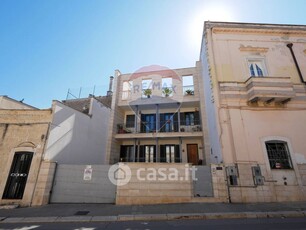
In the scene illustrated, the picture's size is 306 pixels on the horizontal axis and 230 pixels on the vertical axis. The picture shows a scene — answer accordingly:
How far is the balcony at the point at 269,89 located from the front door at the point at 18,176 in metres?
11.8

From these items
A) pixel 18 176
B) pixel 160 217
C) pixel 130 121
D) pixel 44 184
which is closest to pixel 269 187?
pixel 160 217

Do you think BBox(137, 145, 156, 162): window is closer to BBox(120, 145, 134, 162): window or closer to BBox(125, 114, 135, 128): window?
BBox(120, 145, 134, 162): window

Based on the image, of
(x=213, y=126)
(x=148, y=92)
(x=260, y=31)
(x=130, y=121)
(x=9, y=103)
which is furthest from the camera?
(x=130, y=121)

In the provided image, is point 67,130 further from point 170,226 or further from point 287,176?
point 287,176

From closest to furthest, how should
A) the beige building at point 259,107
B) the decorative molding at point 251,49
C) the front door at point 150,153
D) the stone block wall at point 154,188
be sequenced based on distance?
the stone block wall at point 154,188 → the beige building at point 259,107 → the decorative molding at point 251,49 → the front door at point 150,153

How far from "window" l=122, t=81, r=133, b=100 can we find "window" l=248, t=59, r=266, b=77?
983 cm

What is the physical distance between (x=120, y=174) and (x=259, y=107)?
8.04m

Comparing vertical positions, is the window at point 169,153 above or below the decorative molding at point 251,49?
below

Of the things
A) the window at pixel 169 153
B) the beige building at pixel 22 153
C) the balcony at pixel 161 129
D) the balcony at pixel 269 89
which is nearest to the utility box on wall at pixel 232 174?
the balcony at pixel 269 89

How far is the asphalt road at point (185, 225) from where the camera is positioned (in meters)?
4.39

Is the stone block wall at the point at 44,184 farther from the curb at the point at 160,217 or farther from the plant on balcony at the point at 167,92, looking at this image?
the plant on balcony at the point at 167,92

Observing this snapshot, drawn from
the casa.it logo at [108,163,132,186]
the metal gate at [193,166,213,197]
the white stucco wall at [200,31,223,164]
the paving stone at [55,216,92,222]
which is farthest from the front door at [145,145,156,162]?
the paving stone at [55,216,92,222]

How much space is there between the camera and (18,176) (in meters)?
7.55

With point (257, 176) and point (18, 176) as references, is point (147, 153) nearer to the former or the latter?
point (257, 176)
